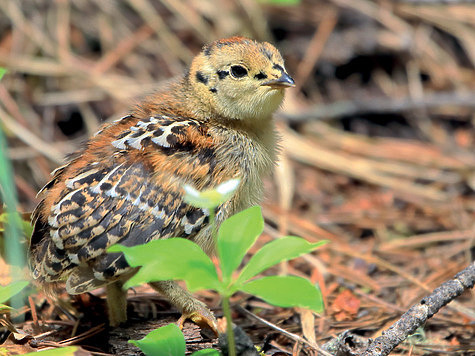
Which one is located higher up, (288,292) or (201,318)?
(288,292)

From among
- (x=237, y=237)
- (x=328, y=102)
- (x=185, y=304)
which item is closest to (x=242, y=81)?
(x=185, y=304)

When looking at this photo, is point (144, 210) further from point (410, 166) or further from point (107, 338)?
point (410, 166)

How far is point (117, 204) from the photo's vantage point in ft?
8.43

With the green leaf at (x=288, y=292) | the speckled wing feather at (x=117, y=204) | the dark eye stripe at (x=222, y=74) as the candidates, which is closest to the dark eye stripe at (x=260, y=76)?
the dark eye stripe at (x=222, y=74)

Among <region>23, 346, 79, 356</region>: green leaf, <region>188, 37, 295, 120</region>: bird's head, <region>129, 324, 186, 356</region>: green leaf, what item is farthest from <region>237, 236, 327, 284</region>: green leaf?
<region>188, 37, 295, 120</region>: bird's head

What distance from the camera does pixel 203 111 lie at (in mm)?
3105

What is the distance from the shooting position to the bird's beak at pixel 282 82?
9.89 feet

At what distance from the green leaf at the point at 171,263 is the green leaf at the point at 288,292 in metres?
0.13

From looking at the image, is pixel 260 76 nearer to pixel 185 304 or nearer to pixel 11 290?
pixel 185 304

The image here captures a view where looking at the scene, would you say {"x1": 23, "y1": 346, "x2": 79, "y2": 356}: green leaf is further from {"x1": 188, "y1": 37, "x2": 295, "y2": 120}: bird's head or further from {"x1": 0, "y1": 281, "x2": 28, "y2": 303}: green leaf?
{"x1": 188, "y1": 37, "x2": 295, "y2": 120}: bird's head

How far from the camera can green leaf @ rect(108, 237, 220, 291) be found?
1857 mm

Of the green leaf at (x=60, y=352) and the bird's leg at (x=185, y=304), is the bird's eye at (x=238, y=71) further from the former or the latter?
the green leaf at (x=60, y=352)

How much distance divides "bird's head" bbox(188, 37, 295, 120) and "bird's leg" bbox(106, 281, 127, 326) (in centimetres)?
99

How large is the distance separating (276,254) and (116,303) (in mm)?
1142
